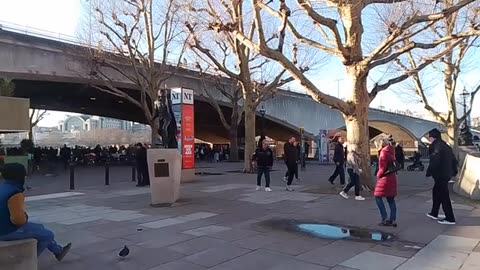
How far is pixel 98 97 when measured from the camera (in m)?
45.0

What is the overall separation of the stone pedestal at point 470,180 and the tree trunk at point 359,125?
2488 millimetres

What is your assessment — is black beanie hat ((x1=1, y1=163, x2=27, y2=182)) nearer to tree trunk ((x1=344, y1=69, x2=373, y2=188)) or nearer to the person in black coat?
tree trunk ((x1=344, y1=69, x2=373, y2=188))

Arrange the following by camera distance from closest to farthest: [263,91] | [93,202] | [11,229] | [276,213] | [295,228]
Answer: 1. [11,229]
2. [295,228]
3. [276,213]
4. [93,202]
5. [263,91]

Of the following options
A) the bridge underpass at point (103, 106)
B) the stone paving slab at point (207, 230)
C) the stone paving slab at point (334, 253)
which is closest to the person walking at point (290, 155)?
the stone paving slab at point (207, 230)

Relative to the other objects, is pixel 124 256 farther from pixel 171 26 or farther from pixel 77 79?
pixel 77 79

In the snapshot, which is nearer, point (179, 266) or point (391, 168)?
point (179, 266)

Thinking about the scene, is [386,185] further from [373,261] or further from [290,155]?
[290,155]

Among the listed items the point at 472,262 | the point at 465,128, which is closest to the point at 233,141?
the point at 465,128

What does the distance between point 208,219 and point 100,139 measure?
3558 inches

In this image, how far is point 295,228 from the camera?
27.5 ft

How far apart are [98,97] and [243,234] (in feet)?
131

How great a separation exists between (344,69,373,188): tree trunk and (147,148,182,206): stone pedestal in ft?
17.1

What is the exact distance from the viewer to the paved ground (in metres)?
6.15

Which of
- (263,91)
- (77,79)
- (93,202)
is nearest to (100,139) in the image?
(77,79)
